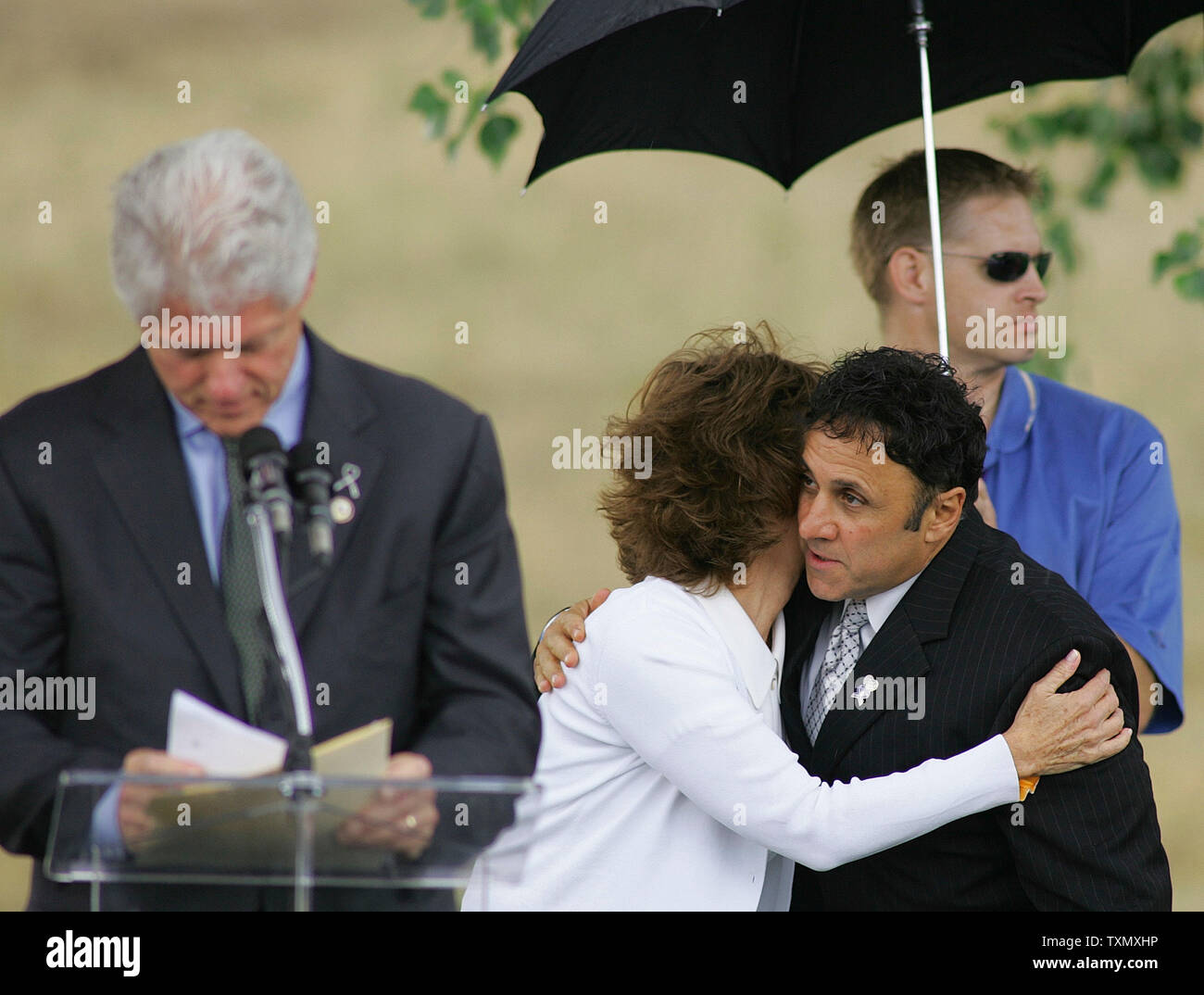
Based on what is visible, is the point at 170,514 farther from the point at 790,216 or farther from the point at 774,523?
the point at 790,216

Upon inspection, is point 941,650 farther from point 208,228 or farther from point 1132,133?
point 1132,133

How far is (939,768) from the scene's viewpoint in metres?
2.94

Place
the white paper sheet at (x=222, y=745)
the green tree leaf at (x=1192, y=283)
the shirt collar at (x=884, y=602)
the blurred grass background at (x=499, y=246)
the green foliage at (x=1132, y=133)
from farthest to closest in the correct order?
the green foliage at (x=1132, y=133), the green tree leaf at (x=1192, y=283), the blurred grass background at (x=499, y=246), the shirt collar at (x=884, y=602), the white paper sheet at (x=222, y=745)

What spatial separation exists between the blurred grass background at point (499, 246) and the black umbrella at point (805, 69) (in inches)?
32.0

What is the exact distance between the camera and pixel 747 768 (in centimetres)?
296

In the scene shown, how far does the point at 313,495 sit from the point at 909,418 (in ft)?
3.86

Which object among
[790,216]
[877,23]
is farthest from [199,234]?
[790,216]

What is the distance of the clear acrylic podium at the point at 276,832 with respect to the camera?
238 cm

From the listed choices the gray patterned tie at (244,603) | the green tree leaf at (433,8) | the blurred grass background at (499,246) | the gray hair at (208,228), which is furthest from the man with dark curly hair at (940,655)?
the green tree leaf at (433,8)

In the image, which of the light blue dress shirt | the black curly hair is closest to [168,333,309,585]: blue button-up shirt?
the light blue dress shirt

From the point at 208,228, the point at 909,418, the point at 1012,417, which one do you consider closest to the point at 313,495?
the point at 208,228

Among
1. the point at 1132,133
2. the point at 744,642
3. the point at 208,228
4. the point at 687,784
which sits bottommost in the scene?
the point at 687,784

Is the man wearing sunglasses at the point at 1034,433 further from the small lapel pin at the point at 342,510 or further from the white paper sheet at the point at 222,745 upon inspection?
the white paper sheet at the point at 222,745
